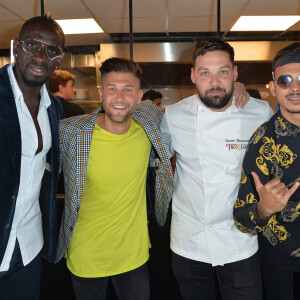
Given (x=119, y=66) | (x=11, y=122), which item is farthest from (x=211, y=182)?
(x=11, y=122)

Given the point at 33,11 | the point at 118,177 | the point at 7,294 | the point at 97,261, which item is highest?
the point at 33,11

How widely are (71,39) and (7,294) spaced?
3.58 metres

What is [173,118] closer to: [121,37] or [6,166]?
[6,166]

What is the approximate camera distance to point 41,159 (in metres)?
1.24

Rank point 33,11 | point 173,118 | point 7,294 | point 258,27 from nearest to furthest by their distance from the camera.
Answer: point 7,294
point 173,118
point 33,11
point 258,27

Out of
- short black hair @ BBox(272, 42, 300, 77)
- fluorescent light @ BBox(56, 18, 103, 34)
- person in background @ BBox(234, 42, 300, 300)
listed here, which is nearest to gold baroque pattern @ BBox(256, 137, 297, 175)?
person in background @ BBox(234, 42, 300, 300)

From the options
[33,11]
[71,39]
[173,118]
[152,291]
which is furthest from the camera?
[71,39]

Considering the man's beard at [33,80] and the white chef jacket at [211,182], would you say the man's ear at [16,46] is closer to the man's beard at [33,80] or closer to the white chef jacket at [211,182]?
the man's beard at [33,80]

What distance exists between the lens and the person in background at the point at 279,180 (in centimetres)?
107

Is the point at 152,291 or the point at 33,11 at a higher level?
the point at 33,11

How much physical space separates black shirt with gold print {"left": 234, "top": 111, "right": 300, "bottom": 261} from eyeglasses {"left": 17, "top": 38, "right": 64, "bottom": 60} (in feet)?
2.80

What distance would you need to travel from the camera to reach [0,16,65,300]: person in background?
110 centimetres

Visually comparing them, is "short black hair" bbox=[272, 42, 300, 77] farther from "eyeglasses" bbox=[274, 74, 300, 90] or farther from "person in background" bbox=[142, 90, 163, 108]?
"person in background" bbox=[142, 90, 163, 108]

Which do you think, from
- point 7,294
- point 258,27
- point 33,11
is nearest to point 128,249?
point 7,294
